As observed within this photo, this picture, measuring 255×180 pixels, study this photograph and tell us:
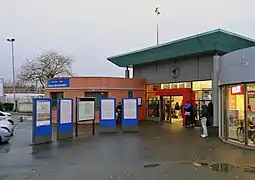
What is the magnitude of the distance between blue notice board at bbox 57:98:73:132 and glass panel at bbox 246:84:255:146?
843cm

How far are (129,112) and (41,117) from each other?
6.61m

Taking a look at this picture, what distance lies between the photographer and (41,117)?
1580 cm

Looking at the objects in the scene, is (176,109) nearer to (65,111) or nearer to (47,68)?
(65,111)

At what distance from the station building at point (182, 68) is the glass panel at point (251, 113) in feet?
20.7

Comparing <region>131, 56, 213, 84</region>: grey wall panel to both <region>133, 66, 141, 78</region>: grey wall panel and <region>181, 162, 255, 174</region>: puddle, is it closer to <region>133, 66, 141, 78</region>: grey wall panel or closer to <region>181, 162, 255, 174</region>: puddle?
<region>133, 66, 141, 78</region>: grey wall panel

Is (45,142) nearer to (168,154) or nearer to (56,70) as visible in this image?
(168,154)

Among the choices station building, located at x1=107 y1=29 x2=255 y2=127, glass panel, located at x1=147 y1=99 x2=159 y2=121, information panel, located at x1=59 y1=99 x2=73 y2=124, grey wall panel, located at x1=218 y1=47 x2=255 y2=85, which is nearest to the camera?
grey wall panel, located at x1=218 y1=47 x2=255 y2=85

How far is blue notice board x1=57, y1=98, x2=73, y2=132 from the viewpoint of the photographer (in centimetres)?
1728

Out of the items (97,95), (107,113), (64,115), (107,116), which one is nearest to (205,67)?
(107,113)

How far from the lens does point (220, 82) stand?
16.3 m

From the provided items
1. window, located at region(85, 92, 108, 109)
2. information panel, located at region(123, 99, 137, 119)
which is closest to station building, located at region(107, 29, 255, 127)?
window, located at region(85, 92, 108, 109)

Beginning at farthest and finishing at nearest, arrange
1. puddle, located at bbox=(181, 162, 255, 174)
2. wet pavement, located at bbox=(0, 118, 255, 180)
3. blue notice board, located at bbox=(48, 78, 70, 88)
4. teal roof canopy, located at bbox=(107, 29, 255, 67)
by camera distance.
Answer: blue notice board, located at bbox=(48, 78, 70, 88) < teal roof canopy, located at bbox=(107, 29, 255, 67) < puddle, located at bbox=(181, 162, 255, 174) < wet pavement, located at bbox=(0, 118, 255, 180)

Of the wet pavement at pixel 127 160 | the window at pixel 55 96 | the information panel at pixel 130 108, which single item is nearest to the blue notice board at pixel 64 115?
the wet pavement at pixel 127 160

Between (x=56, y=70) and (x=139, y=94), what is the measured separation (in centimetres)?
2453
